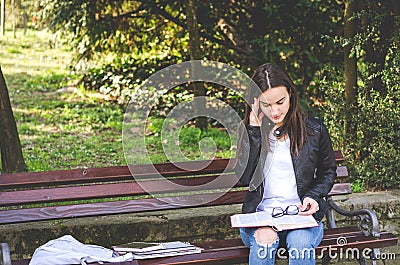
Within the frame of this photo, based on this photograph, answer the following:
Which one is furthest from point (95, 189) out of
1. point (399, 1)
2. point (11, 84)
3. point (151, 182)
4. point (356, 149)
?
point (11, 84)

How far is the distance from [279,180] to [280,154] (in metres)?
0.15

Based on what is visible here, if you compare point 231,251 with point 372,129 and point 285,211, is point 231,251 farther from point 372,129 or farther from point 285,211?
point 372,129

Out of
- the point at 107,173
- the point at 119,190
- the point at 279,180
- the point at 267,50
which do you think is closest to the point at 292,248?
the point at 279,180

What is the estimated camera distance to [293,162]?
13.8 ft

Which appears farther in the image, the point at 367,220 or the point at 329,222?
the point at 329,222

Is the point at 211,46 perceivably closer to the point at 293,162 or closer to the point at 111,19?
the point at 111,19

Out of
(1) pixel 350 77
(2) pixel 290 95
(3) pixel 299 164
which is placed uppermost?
(1) pixel 350 77

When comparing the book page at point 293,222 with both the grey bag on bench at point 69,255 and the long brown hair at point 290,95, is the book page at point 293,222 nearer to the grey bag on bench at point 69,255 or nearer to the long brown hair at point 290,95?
the long brown hair at point 290,95

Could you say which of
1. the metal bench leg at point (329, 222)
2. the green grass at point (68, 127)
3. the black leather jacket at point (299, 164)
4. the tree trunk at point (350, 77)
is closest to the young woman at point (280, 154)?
the black leather jacket at point (299, 164)

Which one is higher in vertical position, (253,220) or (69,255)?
(253,220)

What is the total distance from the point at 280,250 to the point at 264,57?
16.2 ft

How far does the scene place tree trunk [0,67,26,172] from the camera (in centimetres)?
607

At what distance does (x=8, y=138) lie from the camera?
245 inches

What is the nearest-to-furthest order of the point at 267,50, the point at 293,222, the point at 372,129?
1. the point at 293,222
2. the point at 372,129
3. the point at 267,50
